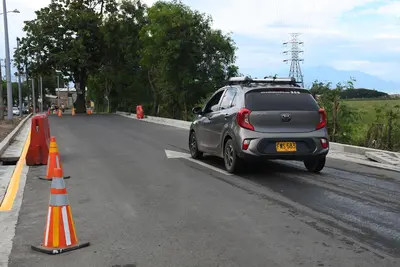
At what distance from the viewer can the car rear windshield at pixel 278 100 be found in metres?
8.70

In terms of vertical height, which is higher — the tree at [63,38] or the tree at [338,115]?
the tree at [63,38]

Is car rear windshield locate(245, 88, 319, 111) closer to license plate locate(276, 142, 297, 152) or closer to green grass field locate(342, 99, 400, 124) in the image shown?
license plate locate(276, 142, 297, 152)

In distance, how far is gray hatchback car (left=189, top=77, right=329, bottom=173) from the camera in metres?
8.51

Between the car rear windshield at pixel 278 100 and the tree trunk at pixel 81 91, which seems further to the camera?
the tree trunk at pixel 81 91

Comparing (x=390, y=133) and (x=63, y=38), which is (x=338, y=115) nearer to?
(x=390, y=133)

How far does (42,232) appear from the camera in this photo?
5.49 m

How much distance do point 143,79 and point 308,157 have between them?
39807mm

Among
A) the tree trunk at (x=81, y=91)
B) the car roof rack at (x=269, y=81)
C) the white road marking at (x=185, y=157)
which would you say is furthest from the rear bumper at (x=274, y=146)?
the tree trunk at (x=81, y=91)

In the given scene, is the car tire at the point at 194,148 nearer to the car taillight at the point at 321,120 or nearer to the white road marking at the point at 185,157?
the white road marking at the point at 185,157

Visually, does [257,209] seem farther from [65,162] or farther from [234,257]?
[65,162]

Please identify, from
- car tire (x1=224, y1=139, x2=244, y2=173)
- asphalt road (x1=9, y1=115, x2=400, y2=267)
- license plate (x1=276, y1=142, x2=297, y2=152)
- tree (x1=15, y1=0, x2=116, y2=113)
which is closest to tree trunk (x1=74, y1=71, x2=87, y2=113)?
tree (x1=15, y1=0, x2=116, y2=113)

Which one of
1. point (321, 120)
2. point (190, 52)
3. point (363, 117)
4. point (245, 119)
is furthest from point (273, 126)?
point (190, 52)

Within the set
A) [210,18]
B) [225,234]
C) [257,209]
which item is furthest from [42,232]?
[210,18]

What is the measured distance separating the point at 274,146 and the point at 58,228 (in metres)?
4.73
